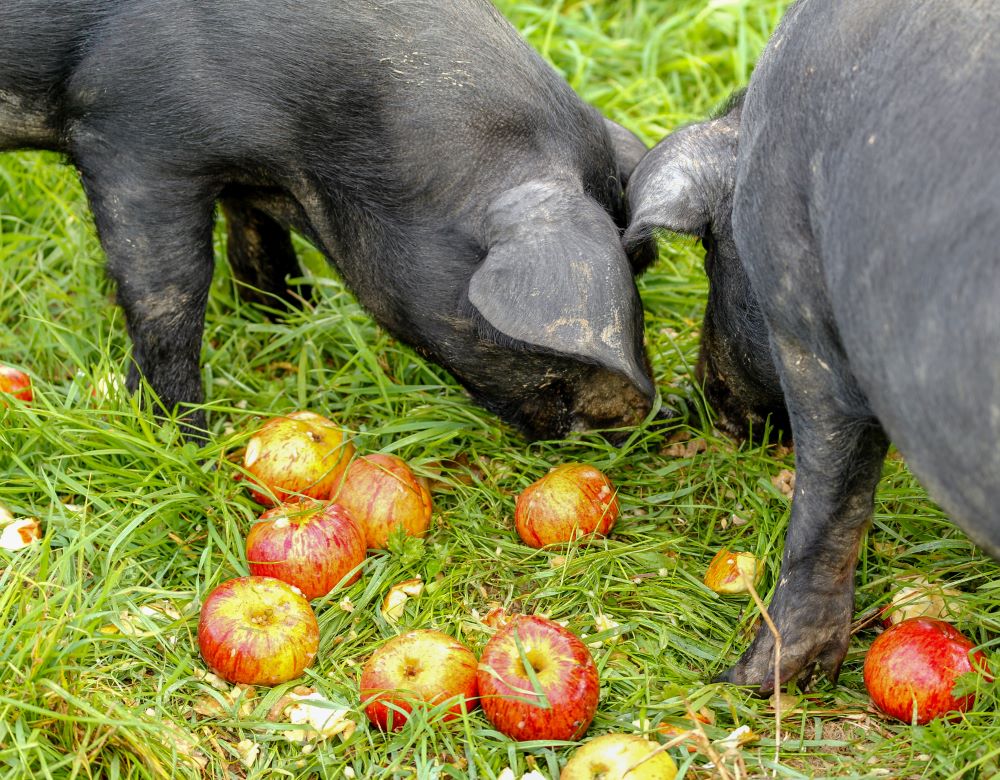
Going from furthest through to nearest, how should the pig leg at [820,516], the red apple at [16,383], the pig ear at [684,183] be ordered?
the red apple at [16,383]
the pig ear at [684,183]
the pig leg at [820,516]

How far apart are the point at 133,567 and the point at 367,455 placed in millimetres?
741

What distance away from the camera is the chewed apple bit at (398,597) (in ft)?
11.5

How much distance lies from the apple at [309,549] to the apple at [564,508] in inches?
19.2

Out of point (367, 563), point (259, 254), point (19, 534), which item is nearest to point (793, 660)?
point (367, 563)

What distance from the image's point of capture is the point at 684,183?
3.65m

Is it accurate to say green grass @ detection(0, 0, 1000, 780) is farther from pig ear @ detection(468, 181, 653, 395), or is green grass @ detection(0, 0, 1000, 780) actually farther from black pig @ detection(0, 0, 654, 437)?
pig ear @ detection(468, 181, 653, 395)

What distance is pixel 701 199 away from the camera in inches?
143

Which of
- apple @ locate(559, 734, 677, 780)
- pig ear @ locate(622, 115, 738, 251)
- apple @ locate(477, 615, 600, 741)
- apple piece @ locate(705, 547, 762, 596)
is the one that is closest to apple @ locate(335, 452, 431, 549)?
apple @ locate(477, 615, 600, 741)

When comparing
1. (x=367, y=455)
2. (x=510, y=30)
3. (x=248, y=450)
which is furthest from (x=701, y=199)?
(x=248, y=450)

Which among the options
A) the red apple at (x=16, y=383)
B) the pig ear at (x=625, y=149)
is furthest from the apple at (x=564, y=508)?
the red apple at (x=16, y=383)

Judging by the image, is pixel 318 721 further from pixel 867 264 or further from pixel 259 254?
pixel 259 254

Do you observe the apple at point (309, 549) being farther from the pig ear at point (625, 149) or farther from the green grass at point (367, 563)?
the pig ear at point (625, 149)

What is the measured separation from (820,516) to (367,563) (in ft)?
4.20

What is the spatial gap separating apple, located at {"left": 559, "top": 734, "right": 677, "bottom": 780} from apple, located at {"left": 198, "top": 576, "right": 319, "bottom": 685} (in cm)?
76
